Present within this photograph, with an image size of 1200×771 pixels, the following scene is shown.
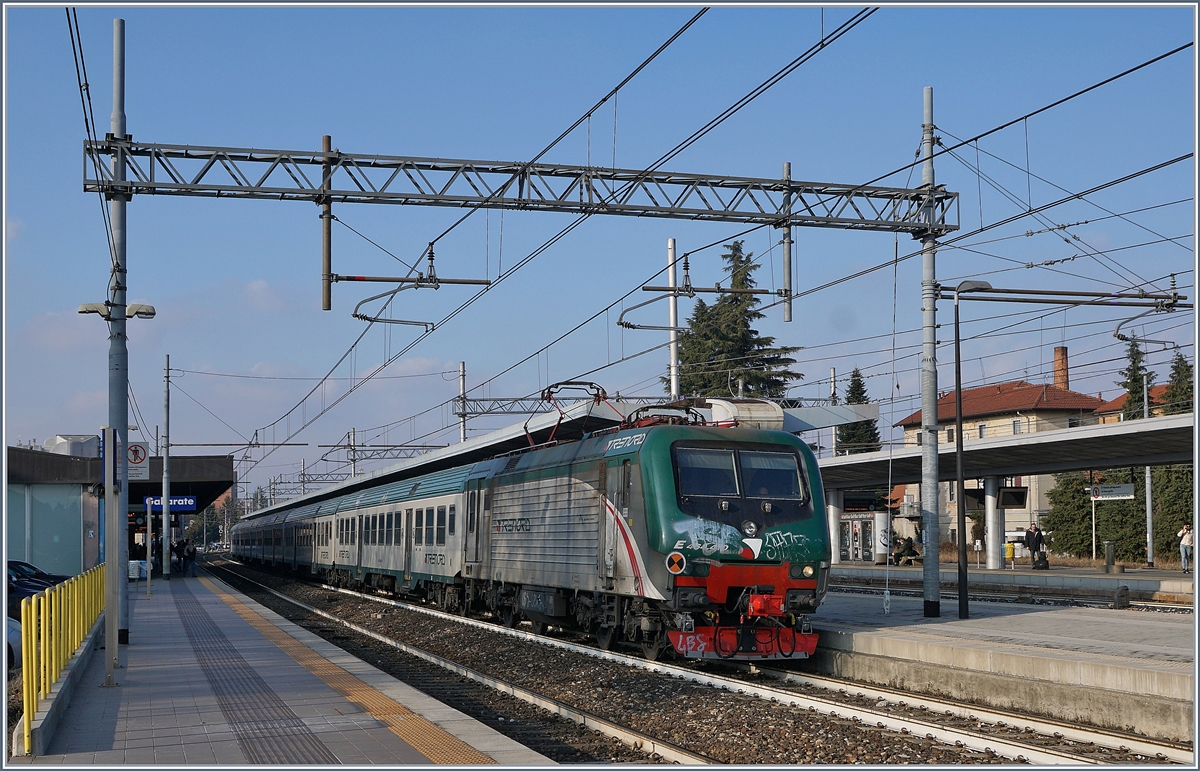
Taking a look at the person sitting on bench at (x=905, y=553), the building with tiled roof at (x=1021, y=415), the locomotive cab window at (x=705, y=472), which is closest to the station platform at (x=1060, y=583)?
the locomotive cab window at (x=705, y=472)

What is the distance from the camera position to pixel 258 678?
12828mm

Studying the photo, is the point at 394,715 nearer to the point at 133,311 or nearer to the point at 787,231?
the point at 133,311

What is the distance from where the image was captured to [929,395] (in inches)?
699

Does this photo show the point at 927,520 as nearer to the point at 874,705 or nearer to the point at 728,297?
the point at 874,705

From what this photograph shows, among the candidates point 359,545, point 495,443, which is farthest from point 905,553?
point 495,443

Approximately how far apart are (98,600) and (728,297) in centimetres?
5108

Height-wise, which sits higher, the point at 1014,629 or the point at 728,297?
the point at 728,297

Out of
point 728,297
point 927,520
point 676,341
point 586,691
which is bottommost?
point 586,691

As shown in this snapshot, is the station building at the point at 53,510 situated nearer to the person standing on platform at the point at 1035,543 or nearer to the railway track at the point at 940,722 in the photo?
the railway track at the point at 940,722

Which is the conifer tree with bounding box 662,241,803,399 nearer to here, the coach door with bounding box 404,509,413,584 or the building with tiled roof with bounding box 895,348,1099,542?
the building with tiled roof with bounding box 895,348,1099,542

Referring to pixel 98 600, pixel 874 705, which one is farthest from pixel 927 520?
pixel 98 600

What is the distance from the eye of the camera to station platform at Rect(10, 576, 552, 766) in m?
8.41

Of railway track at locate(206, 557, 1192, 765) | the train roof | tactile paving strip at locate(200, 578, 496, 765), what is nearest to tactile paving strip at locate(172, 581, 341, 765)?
tactile paving strip at locate(200, 578, 496, 765)

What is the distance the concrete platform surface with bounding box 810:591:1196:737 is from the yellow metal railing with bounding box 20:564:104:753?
8807mm
